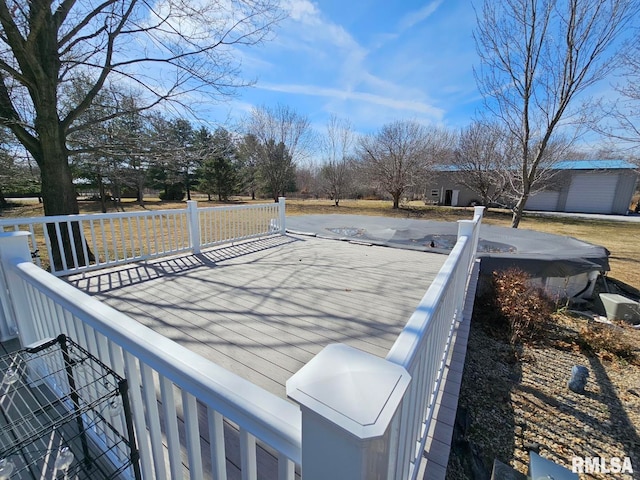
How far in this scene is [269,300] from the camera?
3197 mm

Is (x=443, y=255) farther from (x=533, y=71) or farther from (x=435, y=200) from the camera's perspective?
(x=435, y=200)

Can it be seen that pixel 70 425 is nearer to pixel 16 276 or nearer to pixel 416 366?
pixel 16 276

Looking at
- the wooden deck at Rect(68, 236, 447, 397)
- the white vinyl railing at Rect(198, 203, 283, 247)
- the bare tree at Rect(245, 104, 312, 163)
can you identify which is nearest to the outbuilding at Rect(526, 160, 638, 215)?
the bare tree at Rect(245, 104, 312, 163)

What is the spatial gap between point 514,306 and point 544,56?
6606 millimetres

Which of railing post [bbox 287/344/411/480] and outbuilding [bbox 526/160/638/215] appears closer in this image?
railing post [bbox 287/344/411/480]

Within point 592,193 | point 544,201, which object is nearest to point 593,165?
point 592,193

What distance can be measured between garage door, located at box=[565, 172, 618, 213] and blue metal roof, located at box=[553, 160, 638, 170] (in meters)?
0.48

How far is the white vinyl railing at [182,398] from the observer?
2.10 feet

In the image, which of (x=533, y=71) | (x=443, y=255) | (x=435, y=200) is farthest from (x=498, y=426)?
(x=435, y=200)

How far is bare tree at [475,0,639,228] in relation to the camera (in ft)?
20.3

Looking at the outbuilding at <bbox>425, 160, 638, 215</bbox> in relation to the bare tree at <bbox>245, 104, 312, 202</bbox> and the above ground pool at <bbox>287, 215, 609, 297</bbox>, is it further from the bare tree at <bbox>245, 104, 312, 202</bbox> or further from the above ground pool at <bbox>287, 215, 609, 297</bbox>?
the above ground pool at <bbox>287, 215, 609, 297</bbox>

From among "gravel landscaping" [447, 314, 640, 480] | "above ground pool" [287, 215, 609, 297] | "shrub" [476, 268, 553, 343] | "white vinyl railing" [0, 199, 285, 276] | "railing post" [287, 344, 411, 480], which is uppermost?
"railing post" [287, 344, 411, 480]

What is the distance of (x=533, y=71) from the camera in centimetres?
713

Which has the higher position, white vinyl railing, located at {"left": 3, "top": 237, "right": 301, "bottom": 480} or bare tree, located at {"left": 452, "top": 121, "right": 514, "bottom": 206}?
bare tree, located at {"left": 452, "top": 121, "right": 514, "bottom": 206}
